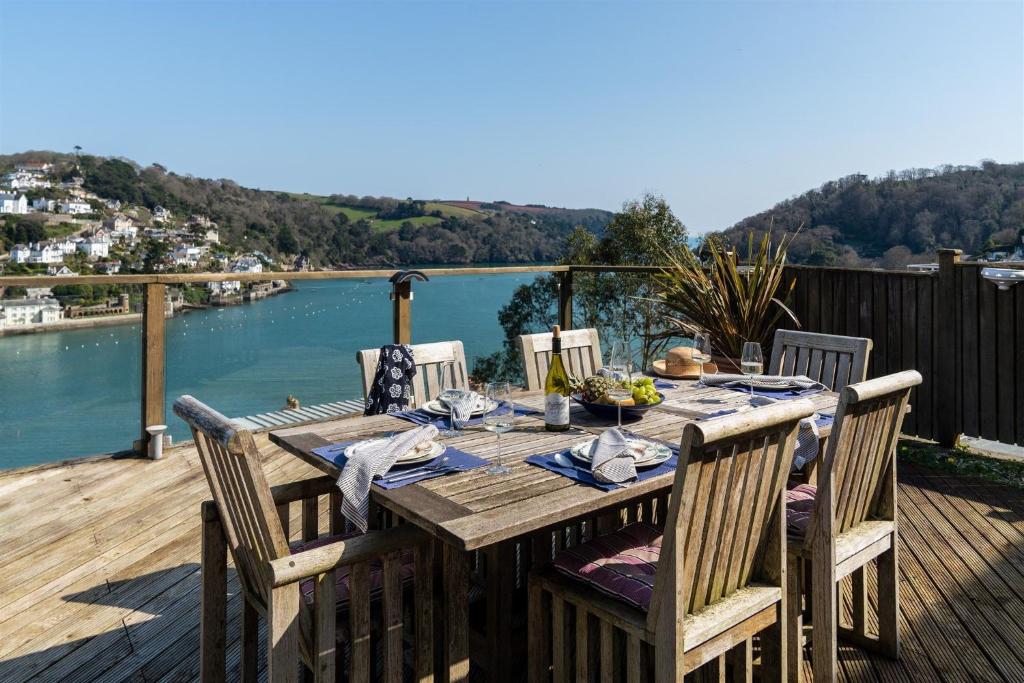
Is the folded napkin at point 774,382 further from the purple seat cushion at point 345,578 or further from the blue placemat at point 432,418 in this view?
the purple seat cushion at point 345,578

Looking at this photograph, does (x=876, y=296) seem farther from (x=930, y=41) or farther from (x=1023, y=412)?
(x=930, y=41)

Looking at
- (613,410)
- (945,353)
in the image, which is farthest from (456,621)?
(945,353)

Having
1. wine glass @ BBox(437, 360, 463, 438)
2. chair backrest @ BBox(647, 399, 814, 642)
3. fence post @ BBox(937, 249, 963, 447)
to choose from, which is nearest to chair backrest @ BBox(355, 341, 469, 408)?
wine glass @ BBox(437, 360, 463, 438)

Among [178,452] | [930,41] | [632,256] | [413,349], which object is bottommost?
[178,452]

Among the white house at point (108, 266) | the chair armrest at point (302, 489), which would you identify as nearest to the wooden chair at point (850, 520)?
the chair armrest at point (302, 489)

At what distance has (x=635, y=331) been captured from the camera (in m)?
5.53

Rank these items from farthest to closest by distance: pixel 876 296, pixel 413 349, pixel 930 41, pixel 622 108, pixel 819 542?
1. pixel 622 108
2. pixel 930 41
3. pixel 876 296
4. pixel 413 349
5. pixel 819 542

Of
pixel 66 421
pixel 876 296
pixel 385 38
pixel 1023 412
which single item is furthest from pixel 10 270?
pixel 385 38

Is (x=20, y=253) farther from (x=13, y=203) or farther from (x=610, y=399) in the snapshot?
(x=610, y=399)

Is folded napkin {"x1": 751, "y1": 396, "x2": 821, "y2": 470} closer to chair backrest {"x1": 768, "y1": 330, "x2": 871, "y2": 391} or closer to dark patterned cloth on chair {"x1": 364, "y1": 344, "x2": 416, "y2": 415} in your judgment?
chair backrest {"x1": 768, "y1": 330, "x2": 871, "y2": 391}

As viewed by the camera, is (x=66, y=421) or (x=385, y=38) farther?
(x=385, y=38)

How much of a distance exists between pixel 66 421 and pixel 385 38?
41.9 feet

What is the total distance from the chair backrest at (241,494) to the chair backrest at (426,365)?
3.62 feet

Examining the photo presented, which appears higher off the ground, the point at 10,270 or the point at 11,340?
the point at 10,270
